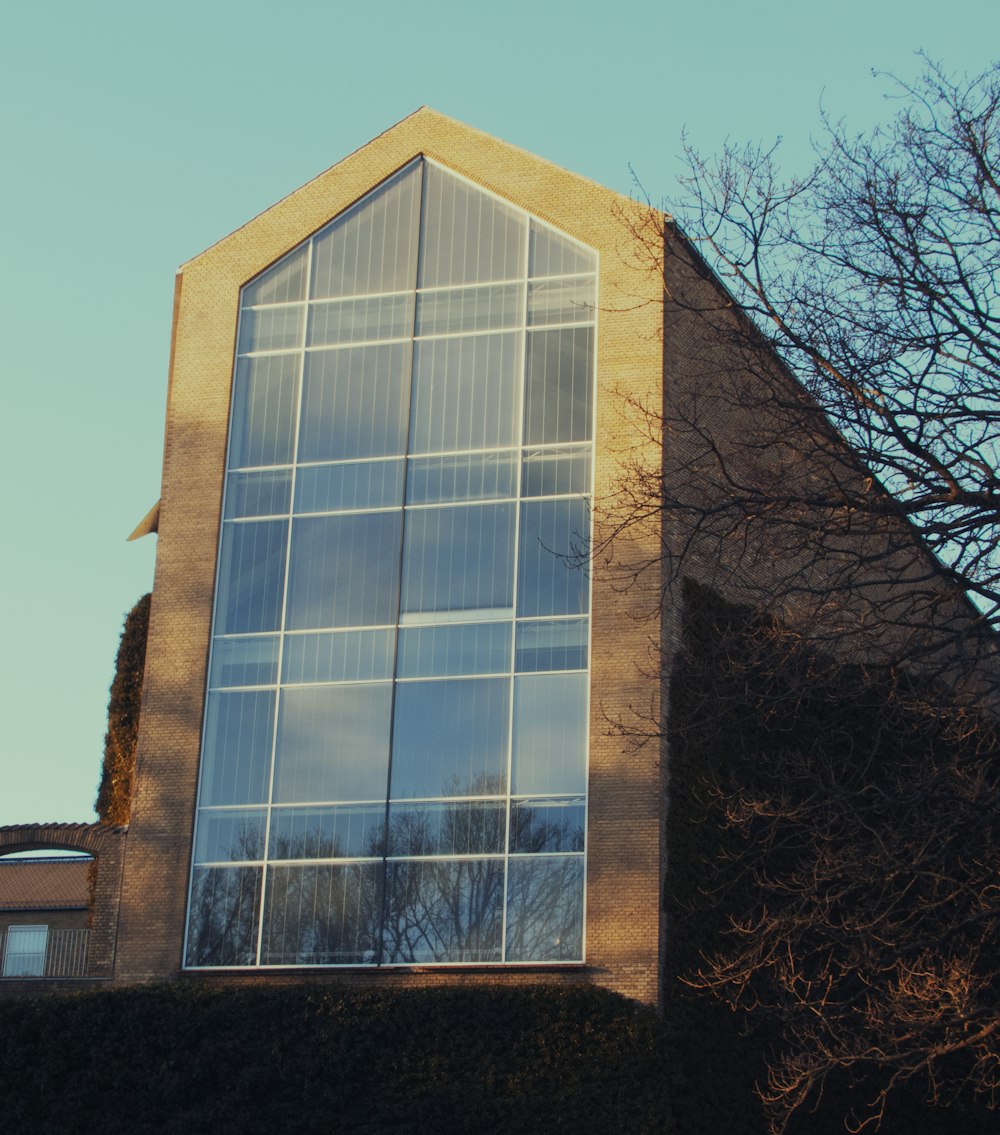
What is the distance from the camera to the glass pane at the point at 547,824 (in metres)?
24.3

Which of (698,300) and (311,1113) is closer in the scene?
(311,1113)

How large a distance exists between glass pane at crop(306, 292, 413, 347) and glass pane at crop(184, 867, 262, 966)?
8.67 m

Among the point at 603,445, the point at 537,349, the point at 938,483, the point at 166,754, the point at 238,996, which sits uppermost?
the point at 537,349

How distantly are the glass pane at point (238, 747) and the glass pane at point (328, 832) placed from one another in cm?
58

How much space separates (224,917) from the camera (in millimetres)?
25578

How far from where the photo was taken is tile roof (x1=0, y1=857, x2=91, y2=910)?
4109 centimetres

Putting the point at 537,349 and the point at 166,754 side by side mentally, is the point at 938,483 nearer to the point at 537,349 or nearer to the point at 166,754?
the point at 537,349

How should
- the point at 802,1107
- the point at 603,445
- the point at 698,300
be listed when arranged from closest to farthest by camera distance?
the point at 802,1107, the point at 603,445, the point at 698,300

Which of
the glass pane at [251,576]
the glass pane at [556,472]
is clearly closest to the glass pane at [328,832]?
the glass pane at [251,576]

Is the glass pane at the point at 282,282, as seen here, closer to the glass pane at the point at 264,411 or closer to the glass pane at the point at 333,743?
the glass pane at the point at 264,411

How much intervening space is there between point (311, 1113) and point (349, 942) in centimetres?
257

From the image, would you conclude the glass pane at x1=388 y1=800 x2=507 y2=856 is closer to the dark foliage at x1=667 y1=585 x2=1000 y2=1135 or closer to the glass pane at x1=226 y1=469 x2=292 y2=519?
the dark foliage at x1=667 y1=585 x2=1000 y2=1135

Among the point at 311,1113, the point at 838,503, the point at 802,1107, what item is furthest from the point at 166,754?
the point at 838,503

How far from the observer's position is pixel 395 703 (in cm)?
2567
